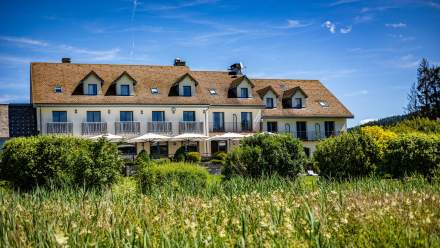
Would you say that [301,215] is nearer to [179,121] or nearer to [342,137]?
[342,137]

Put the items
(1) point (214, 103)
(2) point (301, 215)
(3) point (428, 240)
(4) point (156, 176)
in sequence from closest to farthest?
(3) point (428, 240) → (2) point (301, 215) → (4) point (156, 176) → (1) point (214, 103)

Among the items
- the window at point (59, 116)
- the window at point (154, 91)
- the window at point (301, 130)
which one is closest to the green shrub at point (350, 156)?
the window at point (154, 91)

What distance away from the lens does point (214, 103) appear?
1683 inches

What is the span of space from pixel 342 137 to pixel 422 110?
2806 cm

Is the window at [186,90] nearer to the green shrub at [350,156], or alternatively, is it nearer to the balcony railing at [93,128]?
the balcony railing at [93,128]

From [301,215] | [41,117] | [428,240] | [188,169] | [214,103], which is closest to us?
[428,240]

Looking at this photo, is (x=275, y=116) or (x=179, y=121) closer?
(x=179, y=121)

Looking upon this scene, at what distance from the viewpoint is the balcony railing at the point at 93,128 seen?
123 ft

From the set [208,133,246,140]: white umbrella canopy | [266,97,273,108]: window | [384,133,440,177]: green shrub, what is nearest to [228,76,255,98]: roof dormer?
[266,97,273,108]: window

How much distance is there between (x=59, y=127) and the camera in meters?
36.5

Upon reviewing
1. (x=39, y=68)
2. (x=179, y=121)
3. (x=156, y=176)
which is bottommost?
(x=156, y=176)

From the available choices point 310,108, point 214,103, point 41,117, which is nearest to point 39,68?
point 41,117

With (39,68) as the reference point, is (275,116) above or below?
below

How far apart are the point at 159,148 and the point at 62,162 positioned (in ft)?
82.9
